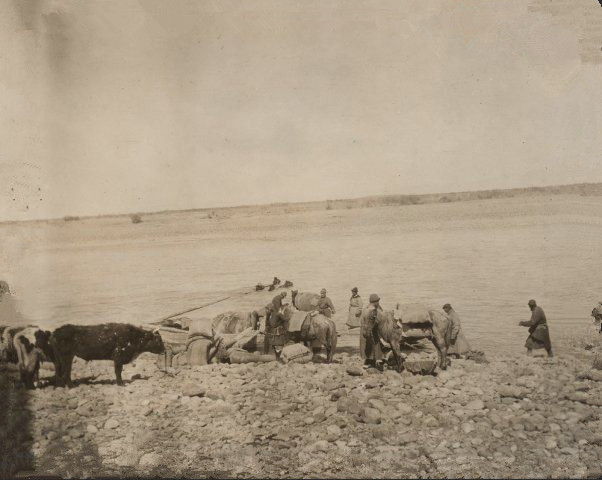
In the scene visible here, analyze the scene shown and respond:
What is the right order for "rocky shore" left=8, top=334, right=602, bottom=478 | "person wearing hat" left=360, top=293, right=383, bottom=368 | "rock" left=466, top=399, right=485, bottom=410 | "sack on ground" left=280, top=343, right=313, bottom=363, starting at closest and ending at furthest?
"rocky shore" left=8, top=334, right=602, bottom=478, "rock" left=466, top=399, right=485, bottom=410, "person wearing hat" left=360, top=293, right=383, bottom=368, "sack on ground" left=280, top=343, right=313, bottom=363

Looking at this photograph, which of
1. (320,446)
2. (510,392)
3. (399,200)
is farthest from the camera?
(399,200)

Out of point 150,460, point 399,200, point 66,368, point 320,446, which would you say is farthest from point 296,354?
point 66,368

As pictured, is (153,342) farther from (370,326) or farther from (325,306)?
(370,326)

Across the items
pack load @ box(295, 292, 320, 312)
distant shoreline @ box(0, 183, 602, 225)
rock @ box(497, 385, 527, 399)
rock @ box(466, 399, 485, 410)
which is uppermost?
distant shoreline @ box(0, 183, 602, 225)

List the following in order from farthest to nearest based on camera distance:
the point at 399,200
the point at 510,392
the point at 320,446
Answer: the point at 399,200, the point at 510,392, the point at 320,446

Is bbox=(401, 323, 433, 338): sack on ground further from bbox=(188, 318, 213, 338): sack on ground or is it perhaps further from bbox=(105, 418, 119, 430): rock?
bbox=(105, 418, 119, 430): rock

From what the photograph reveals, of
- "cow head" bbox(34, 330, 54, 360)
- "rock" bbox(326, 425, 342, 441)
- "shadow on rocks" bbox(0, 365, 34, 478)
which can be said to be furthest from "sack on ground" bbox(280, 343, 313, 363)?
"shadow on rocks" bbox(0, 365, 34, 478)

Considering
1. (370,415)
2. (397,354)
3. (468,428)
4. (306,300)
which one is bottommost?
(468,428)
